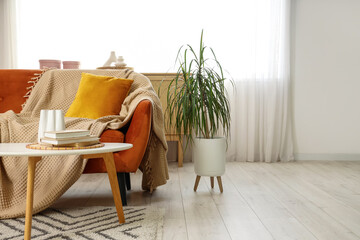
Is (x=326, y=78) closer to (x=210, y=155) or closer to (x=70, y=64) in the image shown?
(x=210, y=155)

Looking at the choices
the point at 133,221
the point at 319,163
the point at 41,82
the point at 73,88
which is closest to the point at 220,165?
the point at 133,221

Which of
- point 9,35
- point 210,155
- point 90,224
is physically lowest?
point 90,224

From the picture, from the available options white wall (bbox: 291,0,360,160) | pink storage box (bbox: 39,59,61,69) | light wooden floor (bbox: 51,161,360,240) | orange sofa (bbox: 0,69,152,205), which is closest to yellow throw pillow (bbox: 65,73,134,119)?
orange sofa (bbox: 0,69,152,205)

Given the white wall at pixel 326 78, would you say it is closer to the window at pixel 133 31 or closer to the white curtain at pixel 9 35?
the window at pixel 133 31

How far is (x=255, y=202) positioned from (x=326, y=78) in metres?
2.42

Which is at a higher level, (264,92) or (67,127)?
(264,92)

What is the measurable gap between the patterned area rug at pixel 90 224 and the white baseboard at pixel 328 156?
2.60 metres

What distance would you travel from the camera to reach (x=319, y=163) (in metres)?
4.09

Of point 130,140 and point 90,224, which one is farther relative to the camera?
point 130,140

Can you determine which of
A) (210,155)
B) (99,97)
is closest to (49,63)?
(99,97)

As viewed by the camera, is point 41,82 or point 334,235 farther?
point 41,82

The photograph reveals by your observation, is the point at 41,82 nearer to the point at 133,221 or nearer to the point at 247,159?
the point at 133,221

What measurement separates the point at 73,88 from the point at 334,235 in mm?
2064

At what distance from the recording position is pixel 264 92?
421 cm
